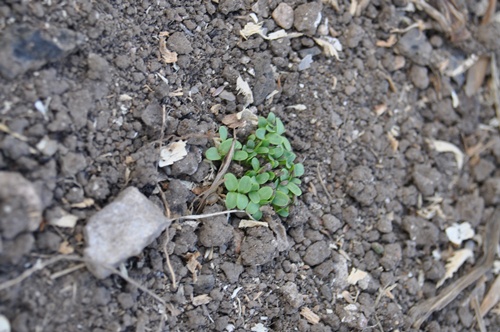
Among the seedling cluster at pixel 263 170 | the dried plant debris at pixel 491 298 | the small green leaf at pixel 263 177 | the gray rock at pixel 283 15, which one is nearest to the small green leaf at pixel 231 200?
the seedling cluster at pixel 263 170

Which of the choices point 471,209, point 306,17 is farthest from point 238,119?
point 471,209

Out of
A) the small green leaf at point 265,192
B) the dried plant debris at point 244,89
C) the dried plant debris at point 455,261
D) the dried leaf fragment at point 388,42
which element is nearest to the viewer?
the small green leaf at point 265,192

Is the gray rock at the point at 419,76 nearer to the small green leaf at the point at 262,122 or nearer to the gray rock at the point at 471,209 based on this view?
the gray rock at the point at 471,209

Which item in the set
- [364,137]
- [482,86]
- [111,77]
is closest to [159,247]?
[111,77]

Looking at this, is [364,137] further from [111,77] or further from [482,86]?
[111,77]

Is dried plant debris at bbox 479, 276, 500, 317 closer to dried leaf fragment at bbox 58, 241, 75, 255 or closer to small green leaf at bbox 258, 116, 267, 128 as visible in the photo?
small green leaf at bbox 258, 116, 267, 128

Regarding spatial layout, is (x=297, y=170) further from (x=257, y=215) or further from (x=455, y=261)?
(x=455, y=261)
